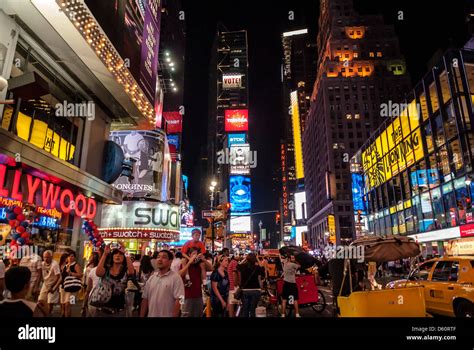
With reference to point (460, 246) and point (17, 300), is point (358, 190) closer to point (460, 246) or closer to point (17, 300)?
point (460, 246)

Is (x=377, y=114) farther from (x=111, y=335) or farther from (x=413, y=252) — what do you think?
(x=111, y=335)

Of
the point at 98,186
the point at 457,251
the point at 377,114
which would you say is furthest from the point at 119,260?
the point at 377,114

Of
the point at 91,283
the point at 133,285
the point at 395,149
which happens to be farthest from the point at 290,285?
the point at 395,149

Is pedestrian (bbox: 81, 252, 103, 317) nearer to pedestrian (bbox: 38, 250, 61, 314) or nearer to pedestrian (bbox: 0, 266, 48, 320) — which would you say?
pedestrian (bbox: 38, 250, 61, 314)

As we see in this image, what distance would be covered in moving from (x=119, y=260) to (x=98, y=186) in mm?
11010

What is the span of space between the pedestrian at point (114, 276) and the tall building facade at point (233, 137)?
17.0 meters

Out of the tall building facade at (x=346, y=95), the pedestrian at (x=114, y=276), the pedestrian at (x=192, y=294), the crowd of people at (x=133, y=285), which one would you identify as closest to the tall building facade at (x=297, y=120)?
the tall building facade at (x=346, y=95)

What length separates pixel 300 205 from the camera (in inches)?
5389

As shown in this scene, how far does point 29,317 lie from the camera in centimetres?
358

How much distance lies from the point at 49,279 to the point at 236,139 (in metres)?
80.6

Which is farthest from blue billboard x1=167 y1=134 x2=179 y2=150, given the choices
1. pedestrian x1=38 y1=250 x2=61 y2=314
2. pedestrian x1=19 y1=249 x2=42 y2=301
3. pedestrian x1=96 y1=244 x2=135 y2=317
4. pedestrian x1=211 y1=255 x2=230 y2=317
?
pedestrian x1=96 y1=244 x2=135 y2=317

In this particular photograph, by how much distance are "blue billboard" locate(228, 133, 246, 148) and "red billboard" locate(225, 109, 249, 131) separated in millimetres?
2075

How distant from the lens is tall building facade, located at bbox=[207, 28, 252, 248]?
8262cm

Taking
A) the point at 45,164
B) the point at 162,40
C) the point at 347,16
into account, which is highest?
the point at 347,16
